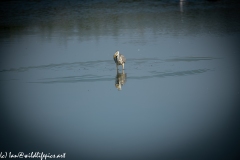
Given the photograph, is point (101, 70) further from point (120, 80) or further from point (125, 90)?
point (125, 90)

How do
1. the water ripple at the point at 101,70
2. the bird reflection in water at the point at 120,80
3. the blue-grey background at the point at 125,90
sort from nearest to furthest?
the blue-grey background at the point at 125,90
the bird reflection in water at the point at 120,80
the water ripple at the point at 101,70

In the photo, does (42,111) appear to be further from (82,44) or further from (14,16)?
(14,16)

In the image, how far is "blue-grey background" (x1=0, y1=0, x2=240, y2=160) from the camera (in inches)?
462

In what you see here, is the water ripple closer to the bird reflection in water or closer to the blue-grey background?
the blue-grey background

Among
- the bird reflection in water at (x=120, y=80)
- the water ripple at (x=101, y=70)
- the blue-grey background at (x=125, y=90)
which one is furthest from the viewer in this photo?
the water ripple at (x=101, y=70)

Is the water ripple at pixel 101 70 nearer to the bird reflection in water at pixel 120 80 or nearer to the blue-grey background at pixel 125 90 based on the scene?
the blue-grey background at pixel 125 90

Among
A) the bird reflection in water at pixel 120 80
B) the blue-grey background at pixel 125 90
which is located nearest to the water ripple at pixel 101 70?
the blue-grey background at pixel 125 90

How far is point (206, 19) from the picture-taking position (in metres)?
31.2

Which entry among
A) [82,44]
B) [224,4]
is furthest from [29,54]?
[224,4]

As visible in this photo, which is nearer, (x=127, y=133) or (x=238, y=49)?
(x=127, y=133)

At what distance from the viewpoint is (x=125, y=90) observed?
51.3 feet

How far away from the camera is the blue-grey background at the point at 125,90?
11742mm

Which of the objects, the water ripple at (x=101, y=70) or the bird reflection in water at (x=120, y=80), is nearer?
the bird reflection in water at (x=120, y=80)

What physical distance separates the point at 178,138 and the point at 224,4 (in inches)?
1120
